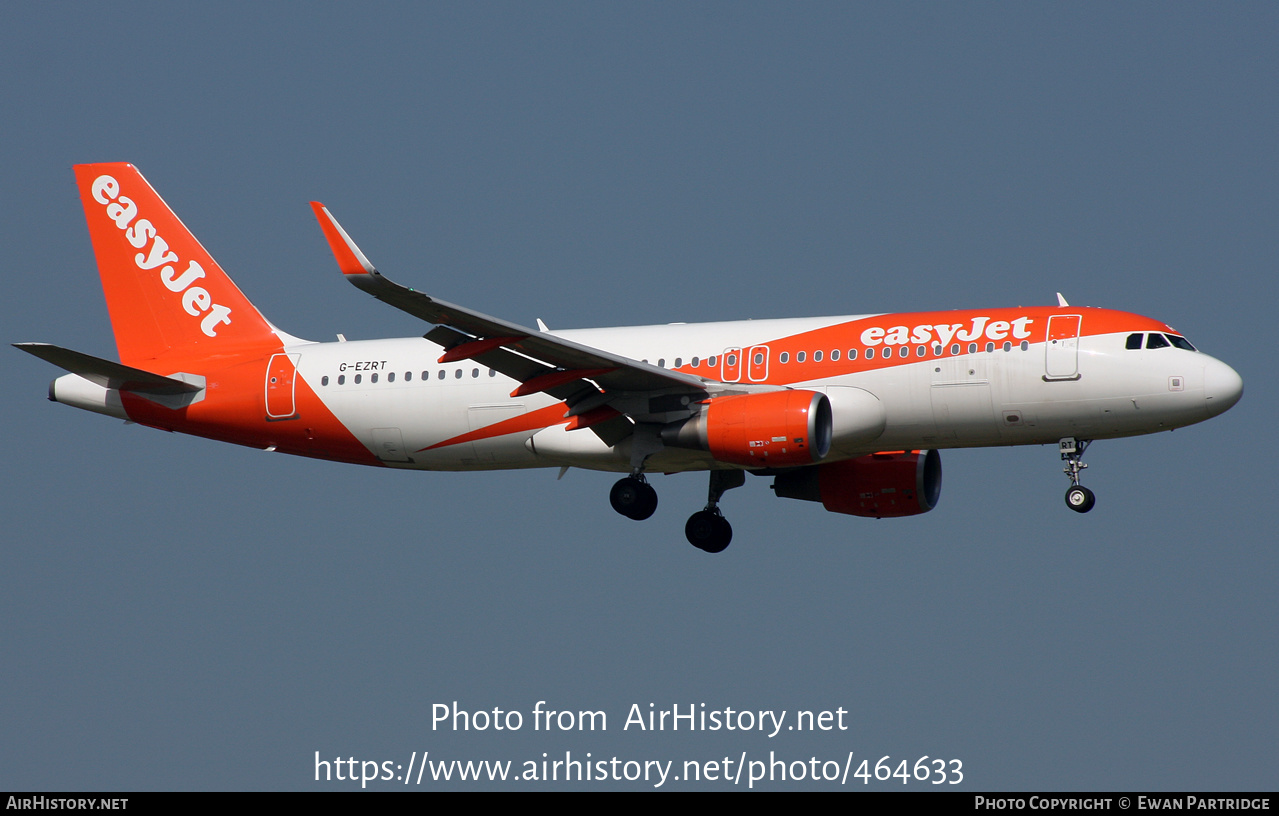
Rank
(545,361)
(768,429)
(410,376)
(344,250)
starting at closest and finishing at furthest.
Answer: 1. (344,250)
2. (768,429)
3. (545,361)
4. (410,376)

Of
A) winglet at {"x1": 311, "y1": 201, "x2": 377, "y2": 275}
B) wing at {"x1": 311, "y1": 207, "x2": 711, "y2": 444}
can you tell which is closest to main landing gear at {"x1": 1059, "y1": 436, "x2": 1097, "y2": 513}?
wing at {"x1": 311, "y1": 207, "x2": 711, "y2": 444}

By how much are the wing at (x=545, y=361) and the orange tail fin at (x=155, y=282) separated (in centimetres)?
845

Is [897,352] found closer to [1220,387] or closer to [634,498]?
[1220,387]

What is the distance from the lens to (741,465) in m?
32.7

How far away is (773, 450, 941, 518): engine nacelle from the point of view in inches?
1464

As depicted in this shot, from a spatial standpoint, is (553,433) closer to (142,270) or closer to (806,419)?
(806,419)

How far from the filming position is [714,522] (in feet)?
123

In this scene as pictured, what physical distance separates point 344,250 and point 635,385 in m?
7.75

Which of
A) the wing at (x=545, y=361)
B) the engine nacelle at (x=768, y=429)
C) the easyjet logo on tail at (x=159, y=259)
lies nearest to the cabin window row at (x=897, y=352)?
the engine nacelle at (x=768, y=429)

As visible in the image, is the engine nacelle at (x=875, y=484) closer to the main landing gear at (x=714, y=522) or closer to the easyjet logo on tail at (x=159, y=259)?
the main landing gear at (x=714, y=522)

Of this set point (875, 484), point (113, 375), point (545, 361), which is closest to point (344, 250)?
point (545, 361)

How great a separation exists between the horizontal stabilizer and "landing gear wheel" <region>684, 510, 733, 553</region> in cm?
1178

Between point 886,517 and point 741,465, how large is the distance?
20.9ft

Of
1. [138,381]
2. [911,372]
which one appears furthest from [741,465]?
[138,381]
